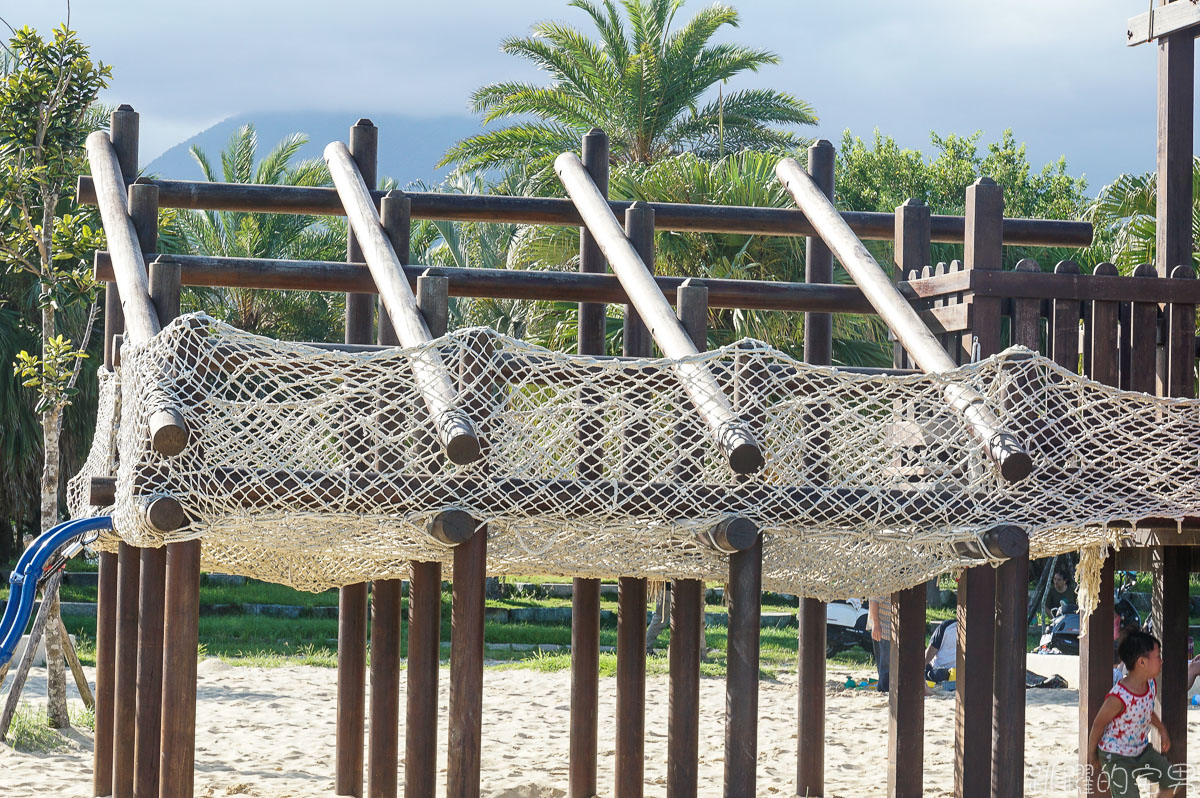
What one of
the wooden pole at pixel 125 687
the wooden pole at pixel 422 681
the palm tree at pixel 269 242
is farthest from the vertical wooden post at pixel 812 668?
the palm tree at pixel 269 242

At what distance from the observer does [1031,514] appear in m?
4.70

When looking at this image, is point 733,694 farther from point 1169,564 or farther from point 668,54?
point 668,54

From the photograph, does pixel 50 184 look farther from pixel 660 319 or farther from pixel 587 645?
pixel 660 319

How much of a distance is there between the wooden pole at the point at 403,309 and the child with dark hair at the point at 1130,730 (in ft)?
9.64

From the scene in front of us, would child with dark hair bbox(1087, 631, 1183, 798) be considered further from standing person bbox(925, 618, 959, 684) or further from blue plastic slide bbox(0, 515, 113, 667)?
standing person bbox(925, 618, 959, 684)

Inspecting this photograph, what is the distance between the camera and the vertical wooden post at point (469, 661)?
430 centimetres

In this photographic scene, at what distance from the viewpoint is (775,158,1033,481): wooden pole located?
14.4 feet

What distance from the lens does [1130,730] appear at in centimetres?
534

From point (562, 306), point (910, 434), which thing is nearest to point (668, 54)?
point (562, 306)

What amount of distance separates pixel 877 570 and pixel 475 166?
15.5m

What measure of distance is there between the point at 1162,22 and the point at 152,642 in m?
4.84

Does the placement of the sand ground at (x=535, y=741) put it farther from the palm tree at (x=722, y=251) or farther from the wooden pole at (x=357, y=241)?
the palm tree at (x=722, y=251)

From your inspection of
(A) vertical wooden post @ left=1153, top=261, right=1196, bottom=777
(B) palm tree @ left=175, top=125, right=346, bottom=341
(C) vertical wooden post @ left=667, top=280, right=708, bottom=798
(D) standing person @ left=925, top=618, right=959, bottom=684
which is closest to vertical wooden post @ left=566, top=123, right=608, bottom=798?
(C) vertical wooden post @ left=667, top=280, right=708, bottom=798

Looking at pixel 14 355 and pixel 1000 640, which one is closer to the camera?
pixel 1000 640
